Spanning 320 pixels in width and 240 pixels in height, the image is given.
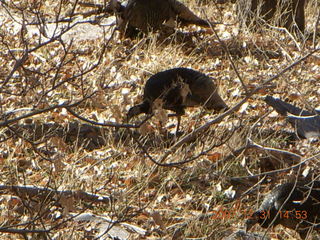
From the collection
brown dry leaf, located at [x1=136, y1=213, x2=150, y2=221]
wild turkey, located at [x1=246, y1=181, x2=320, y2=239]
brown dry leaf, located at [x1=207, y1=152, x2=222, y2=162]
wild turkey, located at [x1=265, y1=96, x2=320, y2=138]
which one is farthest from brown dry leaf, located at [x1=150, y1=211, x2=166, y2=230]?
wild turkey, located at [x1=265, y1=96, x2=320, y2=138]

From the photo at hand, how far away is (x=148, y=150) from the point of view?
20.7ft

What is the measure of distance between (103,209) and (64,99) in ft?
9.51

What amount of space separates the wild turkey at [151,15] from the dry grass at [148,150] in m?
0.26

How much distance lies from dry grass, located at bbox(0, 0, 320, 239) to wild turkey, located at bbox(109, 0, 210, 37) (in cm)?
26

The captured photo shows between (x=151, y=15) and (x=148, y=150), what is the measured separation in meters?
3.31

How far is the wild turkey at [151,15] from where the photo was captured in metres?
9.09

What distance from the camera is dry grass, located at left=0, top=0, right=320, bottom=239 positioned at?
4.71 meters

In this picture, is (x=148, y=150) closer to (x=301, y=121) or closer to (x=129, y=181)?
(x=129, y=181)

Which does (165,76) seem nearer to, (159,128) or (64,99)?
(159,128)

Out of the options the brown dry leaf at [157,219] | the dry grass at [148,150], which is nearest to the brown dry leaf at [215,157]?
the dry grass at [148,150]
